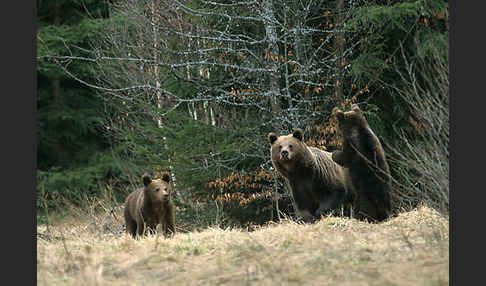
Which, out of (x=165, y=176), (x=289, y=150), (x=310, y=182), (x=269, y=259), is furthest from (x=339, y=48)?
(x=269, y=259)

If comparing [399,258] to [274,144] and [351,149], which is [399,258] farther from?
[274,144]

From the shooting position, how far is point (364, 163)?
7.59 meters

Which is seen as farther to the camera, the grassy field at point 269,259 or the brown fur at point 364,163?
the brown fur at point 364,163

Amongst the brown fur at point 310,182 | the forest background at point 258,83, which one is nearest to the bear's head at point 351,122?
the brown fur at point 310,182

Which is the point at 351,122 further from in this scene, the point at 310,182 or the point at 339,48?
the point at 339,48

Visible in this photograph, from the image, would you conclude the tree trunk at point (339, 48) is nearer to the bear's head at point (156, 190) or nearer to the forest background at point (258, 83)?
the forest background at point (258, 83)

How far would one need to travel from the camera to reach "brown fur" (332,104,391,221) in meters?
7.50

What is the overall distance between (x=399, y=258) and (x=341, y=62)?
298 inches

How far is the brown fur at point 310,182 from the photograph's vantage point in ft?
25.9

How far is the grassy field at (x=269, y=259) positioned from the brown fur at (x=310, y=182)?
104 centimetres

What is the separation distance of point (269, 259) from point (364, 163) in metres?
2.66

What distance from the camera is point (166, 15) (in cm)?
1294

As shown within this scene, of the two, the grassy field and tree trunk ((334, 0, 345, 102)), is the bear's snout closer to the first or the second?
the grassy field

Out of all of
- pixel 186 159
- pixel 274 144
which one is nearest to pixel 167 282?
pixel 274 144
